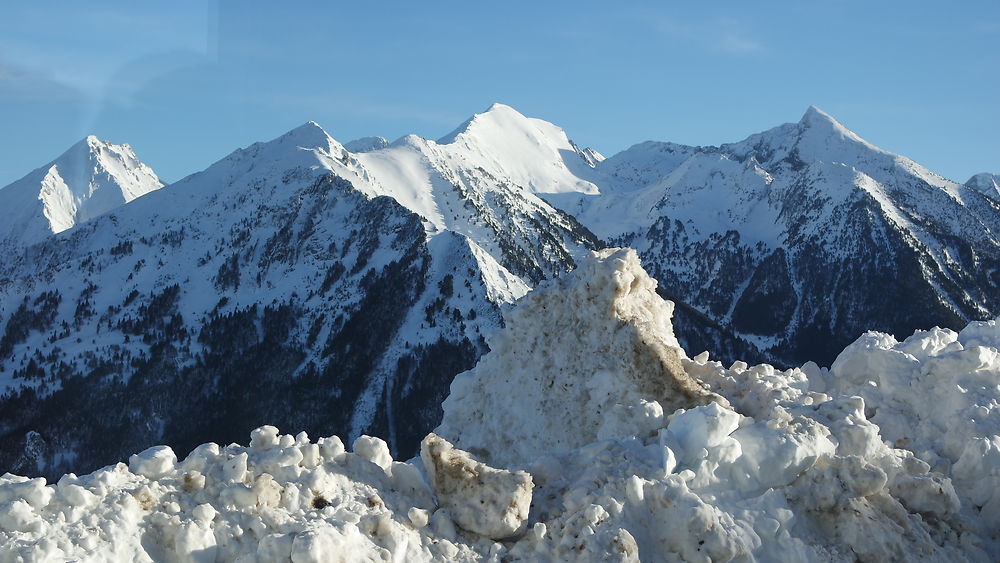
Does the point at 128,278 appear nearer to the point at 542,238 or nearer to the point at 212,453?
the point at 542,238

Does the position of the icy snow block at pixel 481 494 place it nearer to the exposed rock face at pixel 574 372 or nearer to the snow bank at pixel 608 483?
the snow bank at pixel 608 483

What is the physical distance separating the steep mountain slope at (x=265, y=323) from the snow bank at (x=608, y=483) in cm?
10585

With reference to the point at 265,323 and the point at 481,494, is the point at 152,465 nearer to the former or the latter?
the point at 481,494

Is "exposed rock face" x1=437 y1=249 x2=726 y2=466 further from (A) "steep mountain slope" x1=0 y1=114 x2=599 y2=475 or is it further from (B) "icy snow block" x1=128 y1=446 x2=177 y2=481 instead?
(A) "steep mountain slope" x1=0 y1=114 x2=599 y2=475

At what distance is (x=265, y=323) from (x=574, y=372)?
149 meters

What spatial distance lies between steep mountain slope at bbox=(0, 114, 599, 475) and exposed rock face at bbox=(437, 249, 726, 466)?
339ft

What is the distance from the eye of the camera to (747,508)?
11.5 metres

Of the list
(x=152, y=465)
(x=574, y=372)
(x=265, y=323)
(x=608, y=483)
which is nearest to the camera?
(x=152, y=465)

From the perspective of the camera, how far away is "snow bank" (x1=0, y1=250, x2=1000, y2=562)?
9.37 meters

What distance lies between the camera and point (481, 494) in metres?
11.0

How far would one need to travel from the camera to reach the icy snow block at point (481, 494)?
10.7m

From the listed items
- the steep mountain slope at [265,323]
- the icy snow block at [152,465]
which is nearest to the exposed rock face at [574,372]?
the icy snow block at [152,465]

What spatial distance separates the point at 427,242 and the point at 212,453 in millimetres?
145082

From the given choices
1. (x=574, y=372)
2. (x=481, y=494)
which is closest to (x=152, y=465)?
(x=481, y=494)
